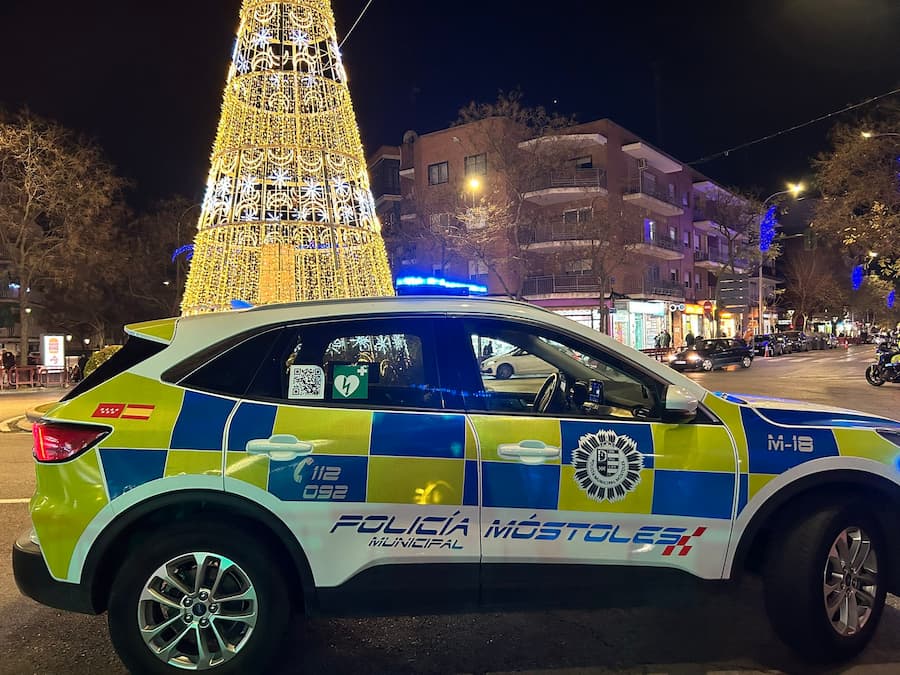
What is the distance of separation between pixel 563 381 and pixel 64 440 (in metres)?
2.61

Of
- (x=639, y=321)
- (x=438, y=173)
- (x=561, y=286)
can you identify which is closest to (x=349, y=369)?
(x=561, y=286)

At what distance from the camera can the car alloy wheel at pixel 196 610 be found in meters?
2.61

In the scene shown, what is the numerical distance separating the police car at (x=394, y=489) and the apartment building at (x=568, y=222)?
942 inches

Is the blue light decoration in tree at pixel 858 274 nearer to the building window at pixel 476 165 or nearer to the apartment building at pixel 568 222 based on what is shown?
the apartment building at pixel 568 222

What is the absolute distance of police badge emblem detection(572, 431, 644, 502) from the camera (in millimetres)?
2717

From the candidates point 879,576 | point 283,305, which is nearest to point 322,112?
point 283,305

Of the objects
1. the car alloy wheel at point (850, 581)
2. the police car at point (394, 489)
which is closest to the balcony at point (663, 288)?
the car alloy wheel at point (850, 581)

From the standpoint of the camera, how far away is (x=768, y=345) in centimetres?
3678

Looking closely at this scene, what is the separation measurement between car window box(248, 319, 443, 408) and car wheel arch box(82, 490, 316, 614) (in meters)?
0.48

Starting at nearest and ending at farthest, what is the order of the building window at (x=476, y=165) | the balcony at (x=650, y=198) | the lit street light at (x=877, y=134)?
the lit street light at (x=877, y=134), the building window at (x=476, y=165), the balcony at (x=650, y=198)

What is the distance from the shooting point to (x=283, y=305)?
296 cm

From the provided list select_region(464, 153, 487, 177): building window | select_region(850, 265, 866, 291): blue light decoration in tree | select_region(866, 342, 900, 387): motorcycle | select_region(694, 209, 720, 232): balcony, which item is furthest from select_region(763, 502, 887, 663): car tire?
select_region(694, 209, 720, 232): balcony

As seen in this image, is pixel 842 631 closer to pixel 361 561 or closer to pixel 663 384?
pixel 663 384

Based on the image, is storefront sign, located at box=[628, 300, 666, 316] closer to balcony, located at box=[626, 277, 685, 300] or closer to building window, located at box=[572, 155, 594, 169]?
balcony, located at box=[626, 277, 685, 300]
